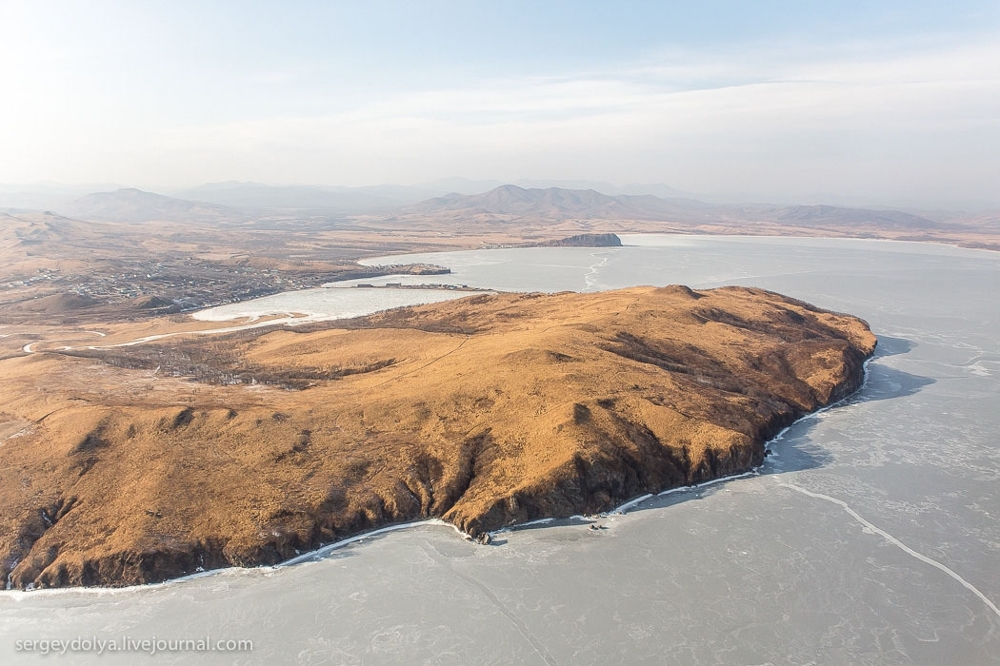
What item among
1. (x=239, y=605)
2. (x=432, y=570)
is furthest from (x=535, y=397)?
(x=239, y=605)

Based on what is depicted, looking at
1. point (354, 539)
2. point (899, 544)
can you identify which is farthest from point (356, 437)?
point (899, 544)

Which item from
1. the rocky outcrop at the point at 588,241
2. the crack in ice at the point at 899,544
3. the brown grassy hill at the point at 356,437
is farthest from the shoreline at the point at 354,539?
the rocky outcrop at the point at 588,241

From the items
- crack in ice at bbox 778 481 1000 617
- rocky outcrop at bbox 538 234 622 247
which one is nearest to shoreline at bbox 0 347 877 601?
crack in ice at bbox 778 481 1000 617

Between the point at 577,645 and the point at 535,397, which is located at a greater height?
the point at 535,397

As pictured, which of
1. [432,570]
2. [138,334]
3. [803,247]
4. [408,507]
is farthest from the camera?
[803,247]

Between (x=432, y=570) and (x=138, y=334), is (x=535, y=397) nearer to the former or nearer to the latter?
(x=432, y=570)

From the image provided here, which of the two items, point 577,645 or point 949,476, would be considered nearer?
point 577,645

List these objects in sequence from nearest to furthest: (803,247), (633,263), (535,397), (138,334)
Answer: (535,397) → (138,334) → (633,263) → (803,247)

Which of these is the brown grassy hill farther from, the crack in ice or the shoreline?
the crack in ice

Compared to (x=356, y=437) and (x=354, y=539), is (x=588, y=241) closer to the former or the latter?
(x=356, y=437)
